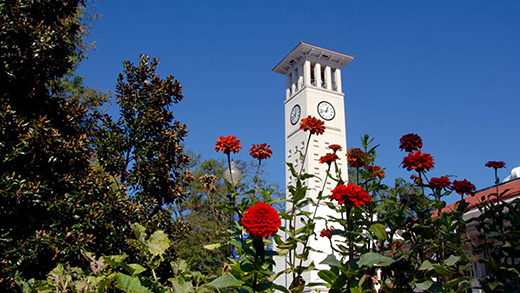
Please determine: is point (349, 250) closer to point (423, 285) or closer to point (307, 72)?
point (423, 285)

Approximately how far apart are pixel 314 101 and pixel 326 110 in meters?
1.28

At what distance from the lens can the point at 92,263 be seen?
2.29m

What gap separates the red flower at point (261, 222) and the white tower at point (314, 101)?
25692 mm

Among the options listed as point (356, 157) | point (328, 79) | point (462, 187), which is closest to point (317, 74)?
point (328, 79)

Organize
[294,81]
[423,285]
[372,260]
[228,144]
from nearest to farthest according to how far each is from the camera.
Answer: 1. [372,260]
2. [423,285]
3. [228,144]
4. [294,81]

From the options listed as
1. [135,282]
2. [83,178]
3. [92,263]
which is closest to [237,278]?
[135,282]

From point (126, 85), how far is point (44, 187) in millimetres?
2933

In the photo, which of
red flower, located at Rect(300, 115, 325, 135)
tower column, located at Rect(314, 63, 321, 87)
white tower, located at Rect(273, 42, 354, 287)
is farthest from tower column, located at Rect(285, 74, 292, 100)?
red flower, located at Rect(300, 115, 325, 135)

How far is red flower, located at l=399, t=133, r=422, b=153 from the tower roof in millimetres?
27124

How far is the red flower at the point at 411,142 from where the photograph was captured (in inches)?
119

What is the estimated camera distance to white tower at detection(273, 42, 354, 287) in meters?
28.4

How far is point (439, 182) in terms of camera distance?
2686mm

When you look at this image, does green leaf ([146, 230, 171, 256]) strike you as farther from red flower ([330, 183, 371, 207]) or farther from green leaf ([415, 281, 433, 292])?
green leaf ([415, 281, 433, 292])

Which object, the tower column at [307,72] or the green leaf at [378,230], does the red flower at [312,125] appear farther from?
the tower column at [307,72]
